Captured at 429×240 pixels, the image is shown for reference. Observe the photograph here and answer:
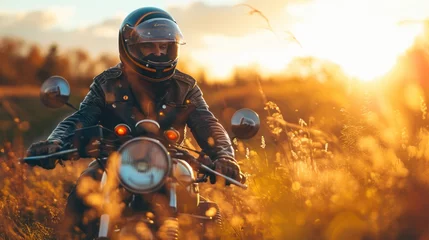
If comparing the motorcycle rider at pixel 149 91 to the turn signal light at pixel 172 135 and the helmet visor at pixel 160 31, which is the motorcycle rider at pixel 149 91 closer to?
the helmet visor at pixel 160 31

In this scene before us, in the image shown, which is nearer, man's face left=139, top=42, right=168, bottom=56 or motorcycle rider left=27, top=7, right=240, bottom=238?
motorcycle rider left=27, top=7, right=240, bottom=238

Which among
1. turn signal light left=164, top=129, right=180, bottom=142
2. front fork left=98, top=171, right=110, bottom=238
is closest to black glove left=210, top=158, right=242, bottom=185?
turn signal light left=164, top=129, right=180, bottom=142

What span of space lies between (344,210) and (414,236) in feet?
1.98

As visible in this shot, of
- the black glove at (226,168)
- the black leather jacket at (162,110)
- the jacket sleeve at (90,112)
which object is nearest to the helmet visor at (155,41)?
the black leather jacket at (162,110)

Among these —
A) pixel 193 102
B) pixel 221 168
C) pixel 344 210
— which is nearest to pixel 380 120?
pixel 344 210

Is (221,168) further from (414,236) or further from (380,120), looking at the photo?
(380,120)

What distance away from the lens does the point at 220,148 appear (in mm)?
6305

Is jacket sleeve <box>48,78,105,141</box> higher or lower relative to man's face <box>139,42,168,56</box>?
lower

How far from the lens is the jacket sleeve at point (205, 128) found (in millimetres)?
6527

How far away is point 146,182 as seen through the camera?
456cm

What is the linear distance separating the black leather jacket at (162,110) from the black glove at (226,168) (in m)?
0.72

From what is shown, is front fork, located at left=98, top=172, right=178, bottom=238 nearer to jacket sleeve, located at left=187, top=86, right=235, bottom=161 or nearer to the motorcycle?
the motorcycle

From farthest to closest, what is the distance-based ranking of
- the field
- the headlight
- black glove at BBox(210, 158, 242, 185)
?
1. the field
2. black glove at BBox(210, 158, 242, 185)
3. the headlight

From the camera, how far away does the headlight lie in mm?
4566
